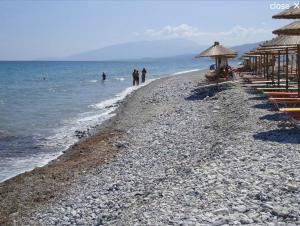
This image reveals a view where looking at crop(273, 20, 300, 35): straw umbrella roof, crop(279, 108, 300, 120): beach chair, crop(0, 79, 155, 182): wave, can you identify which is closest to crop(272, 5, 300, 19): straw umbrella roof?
crop(273, 20, 300, 35): straw umbrella roof

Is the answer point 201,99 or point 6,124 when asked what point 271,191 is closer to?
point 201,99

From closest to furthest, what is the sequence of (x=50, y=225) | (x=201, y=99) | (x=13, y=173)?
(x=50, y=225)
(x=13, y=173)
(x=201, y=99)

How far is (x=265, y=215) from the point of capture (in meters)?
6.28

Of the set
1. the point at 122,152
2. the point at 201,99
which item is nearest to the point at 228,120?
the point at 122,152

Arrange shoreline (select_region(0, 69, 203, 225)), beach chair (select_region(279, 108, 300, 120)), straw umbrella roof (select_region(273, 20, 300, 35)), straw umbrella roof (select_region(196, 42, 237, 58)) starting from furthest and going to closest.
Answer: straw umbrella roof (select_region(196, 42, 237, 58)), beach chair (select_region(279, 108, 300, 120)), straw umbrella roof (select_region(273, 20, 300, 35)), shoreline (select_region(0, 69, 203, 225))

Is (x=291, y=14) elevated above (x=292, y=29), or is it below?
above

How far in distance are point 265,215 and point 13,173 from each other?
27.0 ft

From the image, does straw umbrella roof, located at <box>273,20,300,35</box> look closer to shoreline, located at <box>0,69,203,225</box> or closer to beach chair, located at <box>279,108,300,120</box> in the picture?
beach chair, located at <box>279,108,300,120</box>

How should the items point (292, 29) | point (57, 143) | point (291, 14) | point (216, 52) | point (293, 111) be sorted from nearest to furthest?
point (292, 29) → point (291, 14) → point (293, 111) → point (57, 143) → point (216, 52)

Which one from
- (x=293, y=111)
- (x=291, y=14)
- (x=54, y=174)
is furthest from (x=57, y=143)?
(x=291, y=14)

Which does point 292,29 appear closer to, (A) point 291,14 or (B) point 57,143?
(A) point 291,14

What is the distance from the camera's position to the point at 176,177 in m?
8.86

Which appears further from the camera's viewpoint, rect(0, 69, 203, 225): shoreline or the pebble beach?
rect(0, 69, 203, 225): shoreline

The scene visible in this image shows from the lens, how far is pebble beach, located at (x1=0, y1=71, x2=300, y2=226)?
679 centimetres
